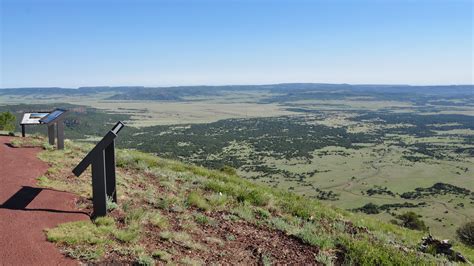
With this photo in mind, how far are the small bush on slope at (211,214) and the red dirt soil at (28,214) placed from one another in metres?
0.33

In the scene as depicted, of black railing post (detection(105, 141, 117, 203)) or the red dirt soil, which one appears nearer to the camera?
the red dirt soil

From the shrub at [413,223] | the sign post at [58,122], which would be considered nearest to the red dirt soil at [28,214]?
the sign post at [58,122]

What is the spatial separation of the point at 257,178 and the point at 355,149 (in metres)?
60.7

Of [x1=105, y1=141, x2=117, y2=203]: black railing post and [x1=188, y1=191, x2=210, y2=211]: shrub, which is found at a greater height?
[x1=105, y1=141, x2=117, y2=203]: black railing post

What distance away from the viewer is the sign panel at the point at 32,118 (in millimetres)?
16312

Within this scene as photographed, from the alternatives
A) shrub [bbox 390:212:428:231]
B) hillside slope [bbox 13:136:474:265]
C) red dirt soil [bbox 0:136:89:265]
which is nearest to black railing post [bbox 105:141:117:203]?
hillside slope [bbox 13:136:474:265]

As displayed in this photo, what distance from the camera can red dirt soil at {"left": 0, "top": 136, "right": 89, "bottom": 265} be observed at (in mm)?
6531

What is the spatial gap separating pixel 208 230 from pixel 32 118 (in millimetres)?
11335

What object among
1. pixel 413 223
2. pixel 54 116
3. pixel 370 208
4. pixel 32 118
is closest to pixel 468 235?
pixel 413 223

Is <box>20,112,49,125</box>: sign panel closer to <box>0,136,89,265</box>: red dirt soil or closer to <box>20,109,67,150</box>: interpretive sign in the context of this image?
<box>20,109,67,150</box>: interpretive sign

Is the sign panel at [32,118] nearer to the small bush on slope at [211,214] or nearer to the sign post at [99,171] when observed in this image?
Result: the small bush on slope at [211,214]

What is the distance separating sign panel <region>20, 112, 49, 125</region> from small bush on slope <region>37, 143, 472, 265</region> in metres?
2.62

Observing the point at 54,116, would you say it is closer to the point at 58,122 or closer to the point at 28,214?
the point at 58,122

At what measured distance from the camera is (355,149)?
135 meters
